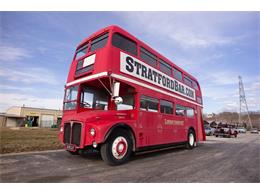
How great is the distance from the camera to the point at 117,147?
5250 mm

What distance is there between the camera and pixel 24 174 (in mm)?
4227

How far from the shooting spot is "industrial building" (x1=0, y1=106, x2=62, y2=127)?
43688 millimetres

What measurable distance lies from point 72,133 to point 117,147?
4.77 ft

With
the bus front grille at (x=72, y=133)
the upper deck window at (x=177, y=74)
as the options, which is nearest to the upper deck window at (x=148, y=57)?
the upper deck window at (x=177, y=74)

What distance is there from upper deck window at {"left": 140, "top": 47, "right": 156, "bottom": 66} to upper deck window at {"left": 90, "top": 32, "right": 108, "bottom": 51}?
156 centimetres

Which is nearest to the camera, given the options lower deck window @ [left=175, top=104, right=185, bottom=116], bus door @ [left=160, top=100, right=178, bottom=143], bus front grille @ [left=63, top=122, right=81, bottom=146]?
bus front grille @ [left=63, top=122, right=81, bottom=146]

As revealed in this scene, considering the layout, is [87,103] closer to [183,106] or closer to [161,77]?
[161,77]

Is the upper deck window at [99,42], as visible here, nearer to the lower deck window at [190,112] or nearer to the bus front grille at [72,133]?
the bus front grille at [72,133]

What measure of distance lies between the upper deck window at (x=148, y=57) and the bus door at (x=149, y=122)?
4.86 feet

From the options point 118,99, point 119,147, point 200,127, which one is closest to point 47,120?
point 200,127

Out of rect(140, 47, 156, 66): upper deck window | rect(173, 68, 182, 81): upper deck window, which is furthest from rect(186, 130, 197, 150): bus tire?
rect(140, 47, 156, 66): upper deck window

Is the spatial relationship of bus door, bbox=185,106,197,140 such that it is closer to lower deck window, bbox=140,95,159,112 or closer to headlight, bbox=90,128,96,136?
lower deck window, bbox=140,95,159,112

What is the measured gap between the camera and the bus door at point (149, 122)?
636cm
